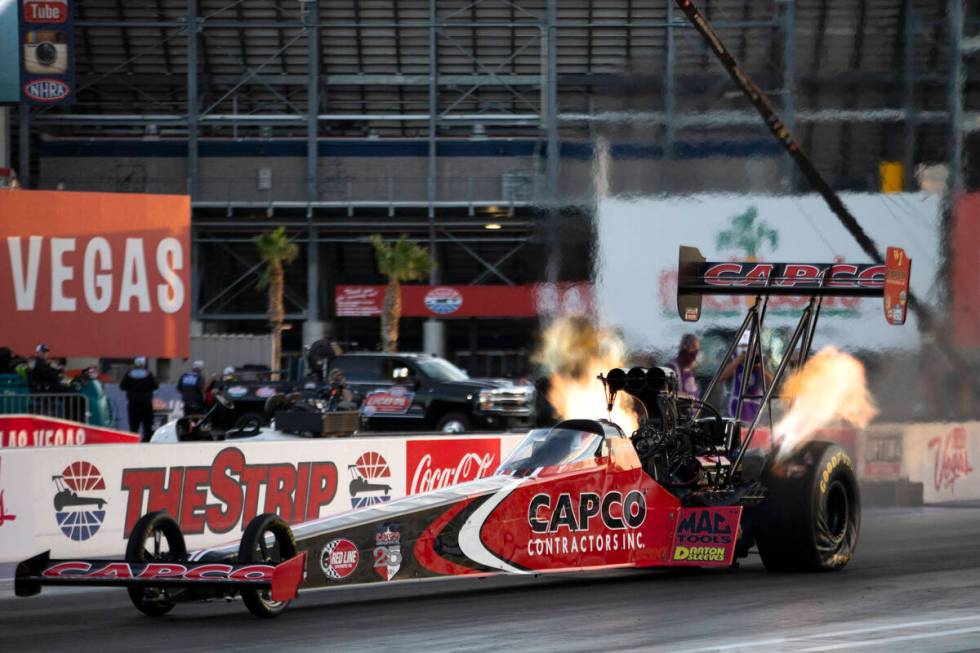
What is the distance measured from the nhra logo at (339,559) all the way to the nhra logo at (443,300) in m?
46.3

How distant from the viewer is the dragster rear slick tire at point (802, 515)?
1279 cm

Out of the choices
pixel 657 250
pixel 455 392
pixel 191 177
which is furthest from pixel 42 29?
pixel 191 177

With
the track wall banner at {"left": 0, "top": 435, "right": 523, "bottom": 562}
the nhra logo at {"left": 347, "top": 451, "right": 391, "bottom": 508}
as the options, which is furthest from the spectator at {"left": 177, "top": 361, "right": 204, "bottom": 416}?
the nhra logo at {"left": 347, "top": 451, "right": 391, "bottom": 508}

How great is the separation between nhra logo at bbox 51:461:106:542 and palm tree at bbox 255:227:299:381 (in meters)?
39.6

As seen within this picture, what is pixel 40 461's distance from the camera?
15070 millimetres

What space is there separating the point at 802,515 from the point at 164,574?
549 centimetres

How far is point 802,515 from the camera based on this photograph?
12.8 m

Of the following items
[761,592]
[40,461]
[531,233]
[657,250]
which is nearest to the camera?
[761,592]

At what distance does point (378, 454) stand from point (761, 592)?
7.02 metres

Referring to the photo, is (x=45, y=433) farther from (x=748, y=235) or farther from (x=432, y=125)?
(x=432, y=125)

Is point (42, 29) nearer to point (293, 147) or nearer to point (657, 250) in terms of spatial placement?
point (657, 250)

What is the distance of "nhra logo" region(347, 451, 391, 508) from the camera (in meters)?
17.4

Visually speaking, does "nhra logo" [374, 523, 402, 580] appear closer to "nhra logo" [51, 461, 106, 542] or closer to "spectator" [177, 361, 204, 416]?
"nhra logo" [51, 461, 106, 542]

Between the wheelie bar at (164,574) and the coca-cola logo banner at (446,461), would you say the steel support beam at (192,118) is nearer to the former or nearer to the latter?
the coca-cola logo banner at (446,461)
